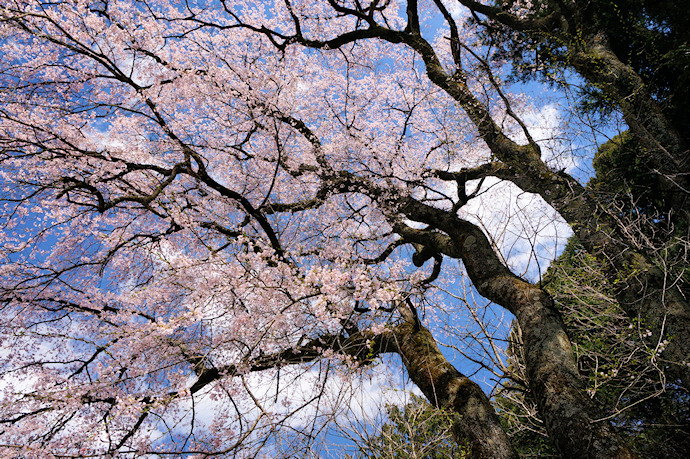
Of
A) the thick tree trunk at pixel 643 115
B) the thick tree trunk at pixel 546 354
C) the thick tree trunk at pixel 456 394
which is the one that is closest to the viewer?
the thick tree trunk at pixel 546 354

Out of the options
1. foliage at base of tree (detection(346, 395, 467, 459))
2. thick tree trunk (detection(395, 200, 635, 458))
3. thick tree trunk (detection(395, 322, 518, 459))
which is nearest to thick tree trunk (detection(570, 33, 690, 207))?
thick tree trunk (detection(395, 200, 635, 458))

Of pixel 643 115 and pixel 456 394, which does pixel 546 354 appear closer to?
pixel 456 394

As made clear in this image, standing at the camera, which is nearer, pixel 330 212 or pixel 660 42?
Answer: pixel 660 42

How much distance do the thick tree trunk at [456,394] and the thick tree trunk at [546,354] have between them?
61cm

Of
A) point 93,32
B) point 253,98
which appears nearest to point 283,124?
point 253,98

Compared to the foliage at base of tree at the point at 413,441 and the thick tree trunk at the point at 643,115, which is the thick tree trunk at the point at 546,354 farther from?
the thick tree trunk at the point at 643,115

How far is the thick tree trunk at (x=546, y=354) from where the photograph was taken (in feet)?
9.65

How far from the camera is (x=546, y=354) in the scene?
3547 millimetres

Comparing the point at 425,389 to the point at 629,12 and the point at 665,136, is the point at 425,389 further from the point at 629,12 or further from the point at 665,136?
the point at 629,12

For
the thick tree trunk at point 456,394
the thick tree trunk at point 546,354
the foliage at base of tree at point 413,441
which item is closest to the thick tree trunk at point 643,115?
the thick tree trunk at point 546,354

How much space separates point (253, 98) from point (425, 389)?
18.0ft

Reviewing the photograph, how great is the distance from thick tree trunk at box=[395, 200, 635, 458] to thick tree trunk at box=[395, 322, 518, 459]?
1.99ft

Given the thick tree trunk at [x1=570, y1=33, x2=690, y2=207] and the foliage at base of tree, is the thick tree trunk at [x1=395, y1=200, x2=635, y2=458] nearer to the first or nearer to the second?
the foliage at base of tree

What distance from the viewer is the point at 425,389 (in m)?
4.54
